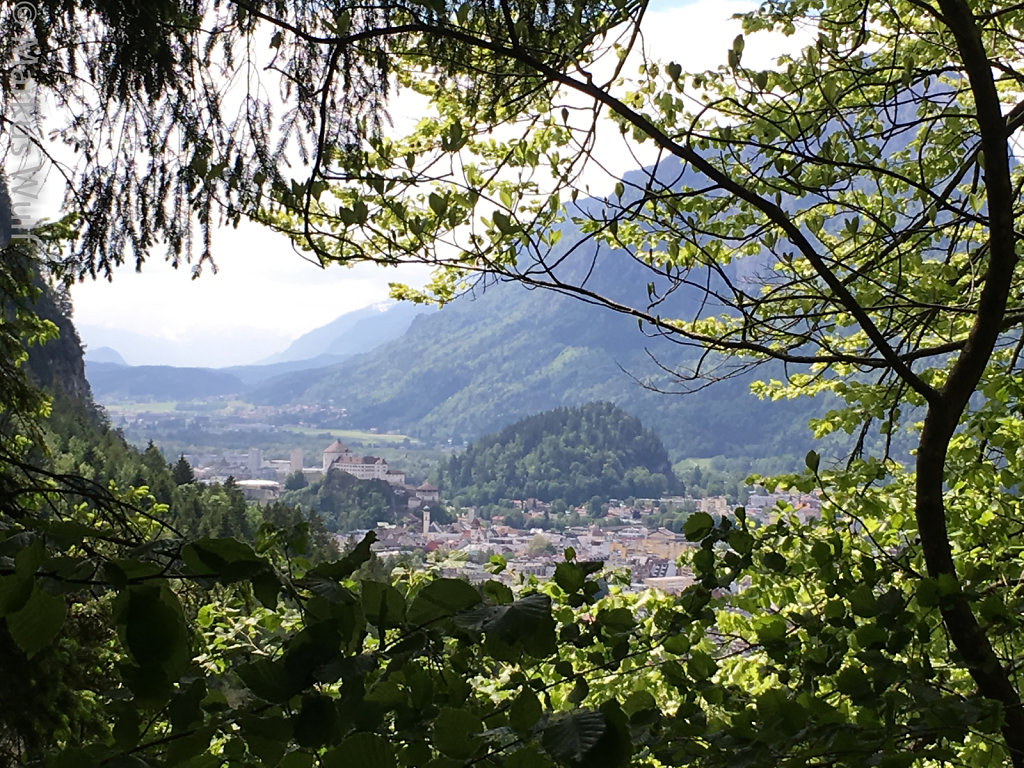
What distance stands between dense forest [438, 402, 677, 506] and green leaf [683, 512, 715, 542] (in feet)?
157

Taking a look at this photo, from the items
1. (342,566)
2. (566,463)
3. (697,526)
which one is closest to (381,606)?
(342,566)

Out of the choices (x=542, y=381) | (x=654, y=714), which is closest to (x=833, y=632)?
(x=654, y=714)

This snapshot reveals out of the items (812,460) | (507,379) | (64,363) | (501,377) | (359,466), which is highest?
(501,377)

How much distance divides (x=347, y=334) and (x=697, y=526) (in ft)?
510

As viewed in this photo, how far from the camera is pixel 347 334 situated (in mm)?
153125

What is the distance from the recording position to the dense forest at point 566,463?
168 feet

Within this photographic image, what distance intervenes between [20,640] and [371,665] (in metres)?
0.28

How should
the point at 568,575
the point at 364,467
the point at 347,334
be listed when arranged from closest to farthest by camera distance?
the point at 568,575
the point at 364,467
the point at 347,334

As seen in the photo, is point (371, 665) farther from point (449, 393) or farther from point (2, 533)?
point (449, 393)

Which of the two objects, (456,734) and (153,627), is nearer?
(153,627)

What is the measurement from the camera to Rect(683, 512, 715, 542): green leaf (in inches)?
57.6

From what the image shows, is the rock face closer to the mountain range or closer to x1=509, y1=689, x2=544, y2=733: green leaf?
x1=509, y1=689, x2=544, y2=733: green leaf

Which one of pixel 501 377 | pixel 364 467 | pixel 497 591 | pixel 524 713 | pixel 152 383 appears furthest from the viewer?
pixel 152 383

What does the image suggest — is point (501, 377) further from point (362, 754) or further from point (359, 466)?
point (362, 754)
